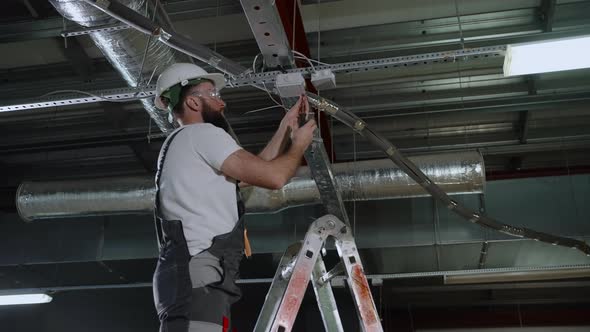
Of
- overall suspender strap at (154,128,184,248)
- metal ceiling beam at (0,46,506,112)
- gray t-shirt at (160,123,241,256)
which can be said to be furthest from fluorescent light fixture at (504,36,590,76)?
overall suspender strap at (154,128,184,248)

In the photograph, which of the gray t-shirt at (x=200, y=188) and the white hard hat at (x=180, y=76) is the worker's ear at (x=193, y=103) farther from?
the gray t-shirt at (x=200, y=188)

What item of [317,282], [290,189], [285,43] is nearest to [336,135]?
[290,189]

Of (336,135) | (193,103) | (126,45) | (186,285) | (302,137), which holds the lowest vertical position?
(186,285)

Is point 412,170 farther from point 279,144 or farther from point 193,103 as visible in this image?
point 193,103

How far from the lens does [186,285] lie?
177 centimetres

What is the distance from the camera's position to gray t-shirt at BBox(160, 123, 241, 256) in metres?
1.85

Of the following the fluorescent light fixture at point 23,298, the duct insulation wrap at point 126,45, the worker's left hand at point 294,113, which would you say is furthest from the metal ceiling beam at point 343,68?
the fluorescent light fixture at point 23,298

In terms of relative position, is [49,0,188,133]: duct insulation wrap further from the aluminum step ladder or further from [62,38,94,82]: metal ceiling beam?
the aluminum step ladder

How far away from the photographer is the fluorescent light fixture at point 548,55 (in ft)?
8.35

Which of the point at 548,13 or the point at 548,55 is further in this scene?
the point at 548,13

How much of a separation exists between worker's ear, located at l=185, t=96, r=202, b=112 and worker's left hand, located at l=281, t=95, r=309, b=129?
0.99 feet

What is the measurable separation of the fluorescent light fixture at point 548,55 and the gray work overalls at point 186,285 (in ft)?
4.70

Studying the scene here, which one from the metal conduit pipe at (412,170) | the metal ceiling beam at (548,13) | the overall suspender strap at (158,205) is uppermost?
the metal ceiling beam at (548,13)

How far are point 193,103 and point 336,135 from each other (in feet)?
10.6
